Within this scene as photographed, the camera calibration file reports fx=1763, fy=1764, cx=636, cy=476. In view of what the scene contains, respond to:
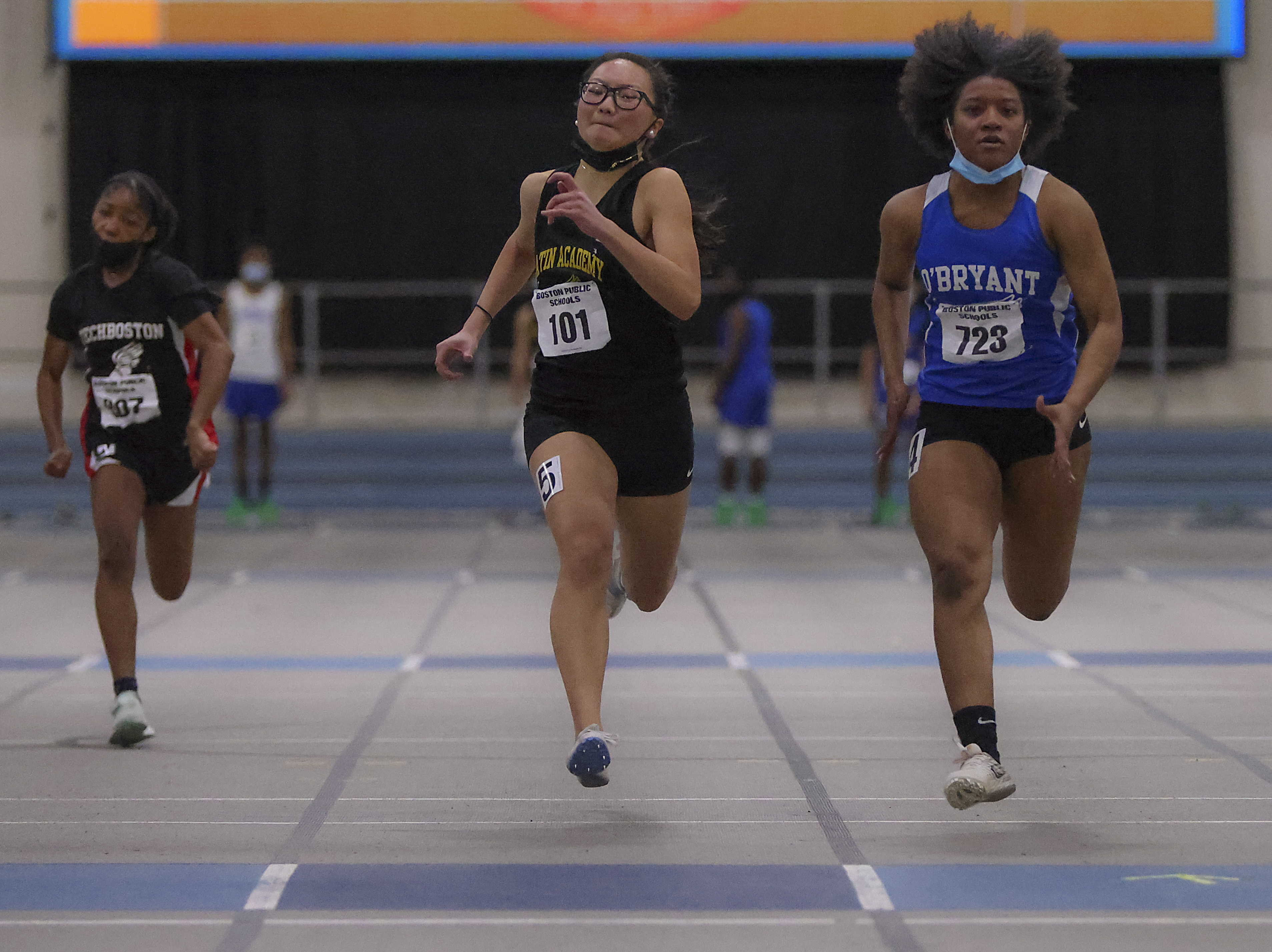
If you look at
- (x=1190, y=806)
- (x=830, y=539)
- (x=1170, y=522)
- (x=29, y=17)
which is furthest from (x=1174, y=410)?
(x=1190, y=806)

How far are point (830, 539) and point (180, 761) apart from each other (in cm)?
799

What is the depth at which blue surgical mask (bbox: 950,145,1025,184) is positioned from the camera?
13.5 feet

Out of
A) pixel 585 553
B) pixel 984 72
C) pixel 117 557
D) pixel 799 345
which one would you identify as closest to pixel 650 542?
pixel 585 553

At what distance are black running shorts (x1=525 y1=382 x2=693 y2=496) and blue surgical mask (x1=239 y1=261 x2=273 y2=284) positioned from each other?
30.3ft

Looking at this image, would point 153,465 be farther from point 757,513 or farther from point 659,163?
point 757,513

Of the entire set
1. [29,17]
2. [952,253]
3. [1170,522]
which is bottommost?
[1170,522]

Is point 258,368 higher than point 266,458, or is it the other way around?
point 258,368

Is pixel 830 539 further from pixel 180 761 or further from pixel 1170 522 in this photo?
pixel 180 761

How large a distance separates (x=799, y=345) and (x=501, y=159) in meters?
3.81

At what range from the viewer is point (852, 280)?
19.2m

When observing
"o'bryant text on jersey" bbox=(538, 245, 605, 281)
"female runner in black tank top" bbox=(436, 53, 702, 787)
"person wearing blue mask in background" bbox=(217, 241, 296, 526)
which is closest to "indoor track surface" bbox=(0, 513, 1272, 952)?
"female runner in black tank top" bbox=(436, 53, 702, 787)

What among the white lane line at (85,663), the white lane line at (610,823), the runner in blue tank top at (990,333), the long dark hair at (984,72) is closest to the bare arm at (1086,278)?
the runner in blue tank top at (990,333)

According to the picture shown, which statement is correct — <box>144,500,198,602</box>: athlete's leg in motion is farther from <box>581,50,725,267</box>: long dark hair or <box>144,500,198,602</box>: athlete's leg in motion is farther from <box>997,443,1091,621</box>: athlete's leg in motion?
<box>997,443,1091,621</box>: athlete's leg in motion

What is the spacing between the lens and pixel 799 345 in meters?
18.9
